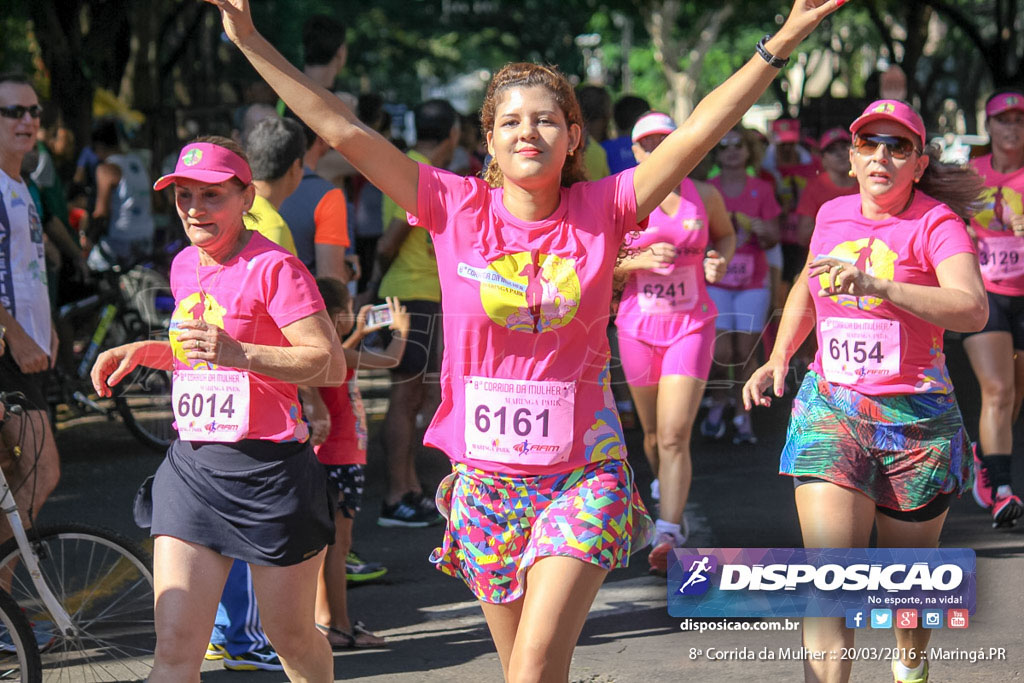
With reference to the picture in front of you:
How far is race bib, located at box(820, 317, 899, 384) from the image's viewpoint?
441cm

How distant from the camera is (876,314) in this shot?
14.6ft

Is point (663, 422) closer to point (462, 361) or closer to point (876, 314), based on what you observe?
point (876, 314)

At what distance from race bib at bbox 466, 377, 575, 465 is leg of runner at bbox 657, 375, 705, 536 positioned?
282cm

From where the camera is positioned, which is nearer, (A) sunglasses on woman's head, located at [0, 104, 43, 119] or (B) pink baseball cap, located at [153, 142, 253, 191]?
(B) pink baseball cap, located at [153, 142, 253, 191]

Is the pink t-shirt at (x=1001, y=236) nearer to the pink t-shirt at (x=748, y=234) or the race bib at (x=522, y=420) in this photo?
the pink t-shirt at (x=748, y=234)

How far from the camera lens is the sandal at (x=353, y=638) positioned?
5.30 m

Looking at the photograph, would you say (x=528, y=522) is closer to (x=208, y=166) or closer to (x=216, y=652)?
(x=208, y=166)

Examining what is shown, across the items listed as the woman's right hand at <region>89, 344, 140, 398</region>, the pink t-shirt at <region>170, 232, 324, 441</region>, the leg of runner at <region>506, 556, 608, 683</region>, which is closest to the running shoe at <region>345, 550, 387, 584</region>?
the pink t-shirt at <region>170, 232, 324, 441</region>

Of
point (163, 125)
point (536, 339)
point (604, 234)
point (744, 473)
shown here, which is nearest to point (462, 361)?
point (536, 339)

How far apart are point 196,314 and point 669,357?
293 centimetres

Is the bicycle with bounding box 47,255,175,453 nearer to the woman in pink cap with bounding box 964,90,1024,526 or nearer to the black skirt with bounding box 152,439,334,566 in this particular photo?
the black skirt with bounding box 152,439,334,566

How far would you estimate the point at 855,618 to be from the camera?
4199mm

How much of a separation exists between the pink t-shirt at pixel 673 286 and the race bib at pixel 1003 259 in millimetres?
1792

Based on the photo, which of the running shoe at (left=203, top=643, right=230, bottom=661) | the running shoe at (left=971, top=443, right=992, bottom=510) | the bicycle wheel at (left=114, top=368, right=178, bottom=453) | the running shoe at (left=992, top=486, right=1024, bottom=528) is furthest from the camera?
the bicycle wheel at (left=114, top=368, right=178, bottom=453)
